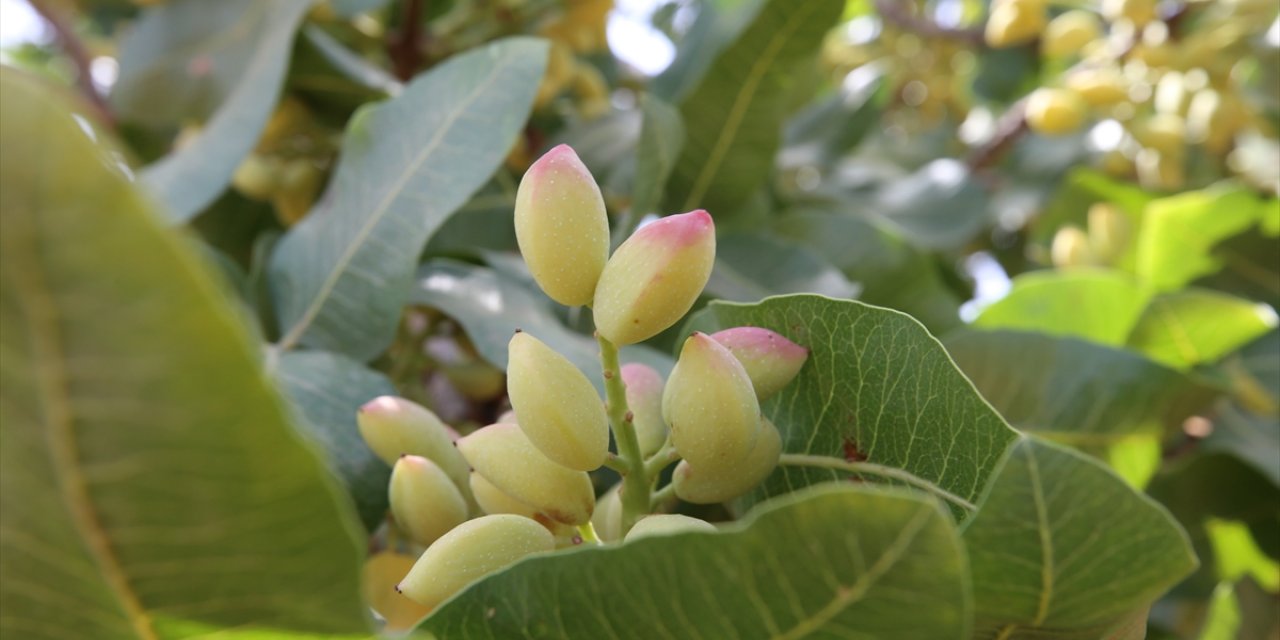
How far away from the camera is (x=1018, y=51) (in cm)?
164

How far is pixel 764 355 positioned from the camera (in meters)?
0.49

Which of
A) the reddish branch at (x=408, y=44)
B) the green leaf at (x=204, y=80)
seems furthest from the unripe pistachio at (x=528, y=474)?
the reddish branch at (x=408, y=44)

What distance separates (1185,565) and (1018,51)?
4.55ft

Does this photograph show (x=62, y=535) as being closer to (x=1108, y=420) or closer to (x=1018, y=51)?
(x=1108, y=420)

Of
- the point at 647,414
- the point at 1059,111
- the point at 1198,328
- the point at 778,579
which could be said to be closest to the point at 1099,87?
the point at 1059,111

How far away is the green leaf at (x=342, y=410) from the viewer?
1.98 ft

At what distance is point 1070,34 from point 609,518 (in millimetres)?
1036

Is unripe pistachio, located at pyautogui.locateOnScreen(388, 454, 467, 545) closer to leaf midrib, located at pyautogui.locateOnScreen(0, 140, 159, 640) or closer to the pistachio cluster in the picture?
the pistachio cluster

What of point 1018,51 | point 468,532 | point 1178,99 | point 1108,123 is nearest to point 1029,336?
point 468,532

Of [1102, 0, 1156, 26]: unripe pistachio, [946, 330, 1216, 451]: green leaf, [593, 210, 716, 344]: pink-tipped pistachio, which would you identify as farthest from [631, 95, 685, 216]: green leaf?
[1102, 0, 1156, 26]: unripe pistachio

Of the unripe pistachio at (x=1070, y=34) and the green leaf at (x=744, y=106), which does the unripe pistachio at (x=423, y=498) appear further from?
the unripe pistachio at (x=1070, y=34)

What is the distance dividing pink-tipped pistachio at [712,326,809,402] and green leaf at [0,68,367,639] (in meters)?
0.21

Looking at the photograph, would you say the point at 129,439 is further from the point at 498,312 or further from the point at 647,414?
the point at 498,312

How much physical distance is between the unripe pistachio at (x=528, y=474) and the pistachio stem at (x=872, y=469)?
0.10 meters
